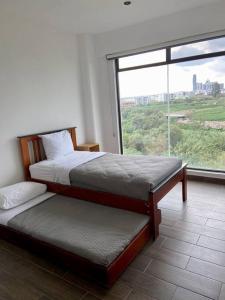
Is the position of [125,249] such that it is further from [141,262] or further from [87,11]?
[87,11]

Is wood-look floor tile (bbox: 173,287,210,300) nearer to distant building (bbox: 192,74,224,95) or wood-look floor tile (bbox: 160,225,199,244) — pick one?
wood-look floor tile (bbox: 160,225,199,244)

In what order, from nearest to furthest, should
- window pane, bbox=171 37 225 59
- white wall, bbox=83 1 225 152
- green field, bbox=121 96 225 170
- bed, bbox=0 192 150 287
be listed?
bed, bbox=0 192 150 287 → white wall, bbox=83 1 225 152 → window pane, bbox=171 37 225 59 → green field, bbox=121 96 225 170

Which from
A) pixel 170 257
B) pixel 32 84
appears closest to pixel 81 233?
pixel 170 257

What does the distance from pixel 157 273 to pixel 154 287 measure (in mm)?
145

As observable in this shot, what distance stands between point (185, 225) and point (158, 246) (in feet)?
1.59

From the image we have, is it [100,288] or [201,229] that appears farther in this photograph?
[201,229]

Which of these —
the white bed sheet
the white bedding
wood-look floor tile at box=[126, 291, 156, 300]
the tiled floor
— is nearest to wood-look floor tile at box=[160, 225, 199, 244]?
the tiled floor

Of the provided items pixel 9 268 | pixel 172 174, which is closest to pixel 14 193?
pixel 9 268

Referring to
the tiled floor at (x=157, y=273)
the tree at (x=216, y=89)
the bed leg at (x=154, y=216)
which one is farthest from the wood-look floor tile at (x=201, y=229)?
the tree at (x=216, y=89)

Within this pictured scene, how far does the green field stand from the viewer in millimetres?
3498

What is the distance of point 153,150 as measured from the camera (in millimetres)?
4172

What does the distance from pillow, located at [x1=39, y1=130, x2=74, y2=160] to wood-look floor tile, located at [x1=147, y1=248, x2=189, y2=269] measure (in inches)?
75.6

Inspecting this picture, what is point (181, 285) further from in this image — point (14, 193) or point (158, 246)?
point (14, 193)

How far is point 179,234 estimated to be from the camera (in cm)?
228
